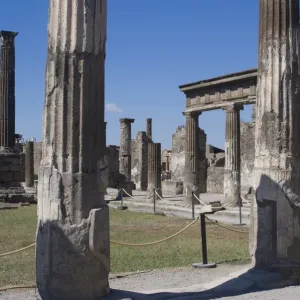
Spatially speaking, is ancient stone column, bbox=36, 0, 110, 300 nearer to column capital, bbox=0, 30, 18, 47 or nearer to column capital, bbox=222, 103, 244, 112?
column capital, bbox=222, 103, 244, 112

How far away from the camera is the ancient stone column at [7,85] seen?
22.9 metres

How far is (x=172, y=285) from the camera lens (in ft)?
23.9

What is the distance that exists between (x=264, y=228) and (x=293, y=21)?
306 cm

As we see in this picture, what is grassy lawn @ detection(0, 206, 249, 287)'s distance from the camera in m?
8.84

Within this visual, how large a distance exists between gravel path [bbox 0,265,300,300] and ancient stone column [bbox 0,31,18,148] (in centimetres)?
1608

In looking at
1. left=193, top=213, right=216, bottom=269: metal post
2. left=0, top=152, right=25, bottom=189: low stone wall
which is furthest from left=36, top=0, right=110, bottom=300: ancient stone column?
left=0, top=152, right=25, bottom=189: low stone wall

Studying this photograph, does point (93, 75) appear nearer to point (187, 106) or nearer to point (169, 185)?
point (187, 106)

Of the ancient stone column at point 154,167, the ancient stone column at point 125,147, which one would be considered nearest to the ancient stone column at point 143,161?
the ancient stone column at point 125,147

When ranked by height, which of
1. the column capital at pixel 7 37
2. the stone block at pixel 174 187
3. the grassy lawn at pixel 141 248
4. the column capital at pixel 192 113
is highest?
the column capital at pixel 7 37

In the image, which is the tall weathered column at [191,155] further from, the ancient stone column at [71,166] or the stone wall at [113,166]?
the ancient stone column at [71,166]

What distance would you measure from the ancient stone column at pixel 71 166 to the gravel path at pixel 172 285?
0.54 meters

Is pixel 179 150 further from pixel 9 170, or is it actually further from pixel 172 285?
pixel 172 285

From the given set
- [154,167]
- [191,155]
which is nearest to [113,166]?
[154,167]

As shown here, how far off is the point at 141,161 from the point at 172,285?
88.2 ft
